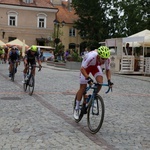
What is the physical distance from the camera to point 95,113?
23.7 feet

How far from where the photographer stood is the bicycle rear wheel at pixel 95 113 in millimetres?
7075

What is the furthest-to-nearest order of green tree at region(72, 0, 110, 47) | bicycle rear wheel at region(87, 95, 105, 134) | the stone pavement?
green tree at region(72, 0, 110, 47), bicycle rear wheel at region(87, 95, 105, 134), the stone pavement

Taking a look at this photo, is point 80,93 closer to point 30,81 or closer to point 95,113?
point 95,113

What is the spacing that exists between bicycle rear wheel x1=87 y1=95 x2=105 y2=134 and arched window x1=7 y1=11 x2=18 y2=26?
2098 inches

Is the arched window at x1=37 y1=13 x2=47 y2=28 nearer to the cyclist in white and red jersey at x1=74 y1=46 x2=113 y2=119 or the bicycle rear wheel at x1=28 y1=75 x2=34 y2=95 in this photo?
the bicycle rear wheel at x1=28 y1=75 x2=34 y2=95

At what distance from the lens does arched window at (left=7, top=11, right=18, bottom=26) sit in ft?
192

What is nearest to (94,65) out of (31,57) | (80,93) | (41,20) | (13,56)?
(80,93)

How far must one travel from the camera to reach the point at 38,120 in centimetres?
806

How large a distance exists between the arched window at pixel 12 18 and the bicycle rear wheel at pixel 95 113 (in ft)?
175

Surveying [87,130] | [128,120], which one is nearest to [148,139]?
[87,130]

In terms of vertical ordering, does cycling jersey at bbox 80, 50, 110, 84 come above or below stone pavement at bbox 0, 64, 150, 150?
above

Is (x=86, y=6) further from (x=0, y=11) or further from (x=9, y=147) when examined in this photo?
(x=9, y=147)

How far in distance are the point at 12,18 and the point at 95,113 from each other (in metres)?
53.6

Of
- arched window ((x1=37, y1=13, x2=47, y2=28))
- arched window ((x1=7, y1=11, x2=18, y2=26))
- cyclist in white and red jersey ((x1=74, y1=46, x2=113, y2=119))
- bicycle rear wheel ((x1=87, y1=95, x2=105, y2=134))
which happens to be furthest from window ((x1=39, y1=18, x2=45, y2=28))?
bicycle rear wheel ((x1=87, y1=95, x2=105, y2=134))
